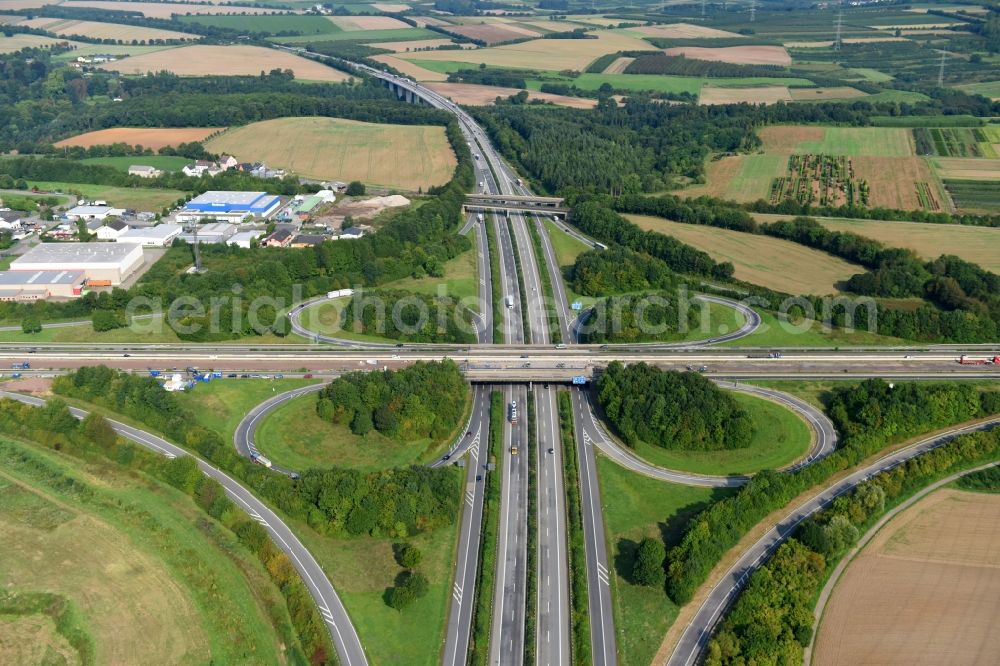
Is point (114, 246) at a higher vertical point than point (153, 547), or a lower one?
higher

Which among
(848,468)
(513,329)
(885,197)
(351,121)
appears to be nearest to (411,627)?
(848,468)

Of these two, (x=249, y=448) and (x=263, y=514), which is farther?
(x=249, y=448)

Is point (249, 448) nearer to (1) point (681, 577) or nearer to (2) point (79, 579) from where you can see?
Result: (2) point (79, 579)

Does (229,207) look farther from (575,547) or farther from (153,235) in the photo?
(575,547)

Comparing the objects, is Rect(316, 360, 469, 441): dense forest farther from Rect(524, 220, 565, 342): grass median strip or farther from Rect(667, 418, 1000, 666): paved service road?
Rect(667, 418, 1000, 666): paved service road

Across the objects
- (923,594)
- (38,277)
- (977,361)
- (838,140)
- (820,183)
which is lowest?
(923,594)

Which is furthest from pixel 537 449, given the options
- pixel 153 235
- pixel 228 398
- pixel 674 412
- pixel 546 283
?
pixel 153 235
